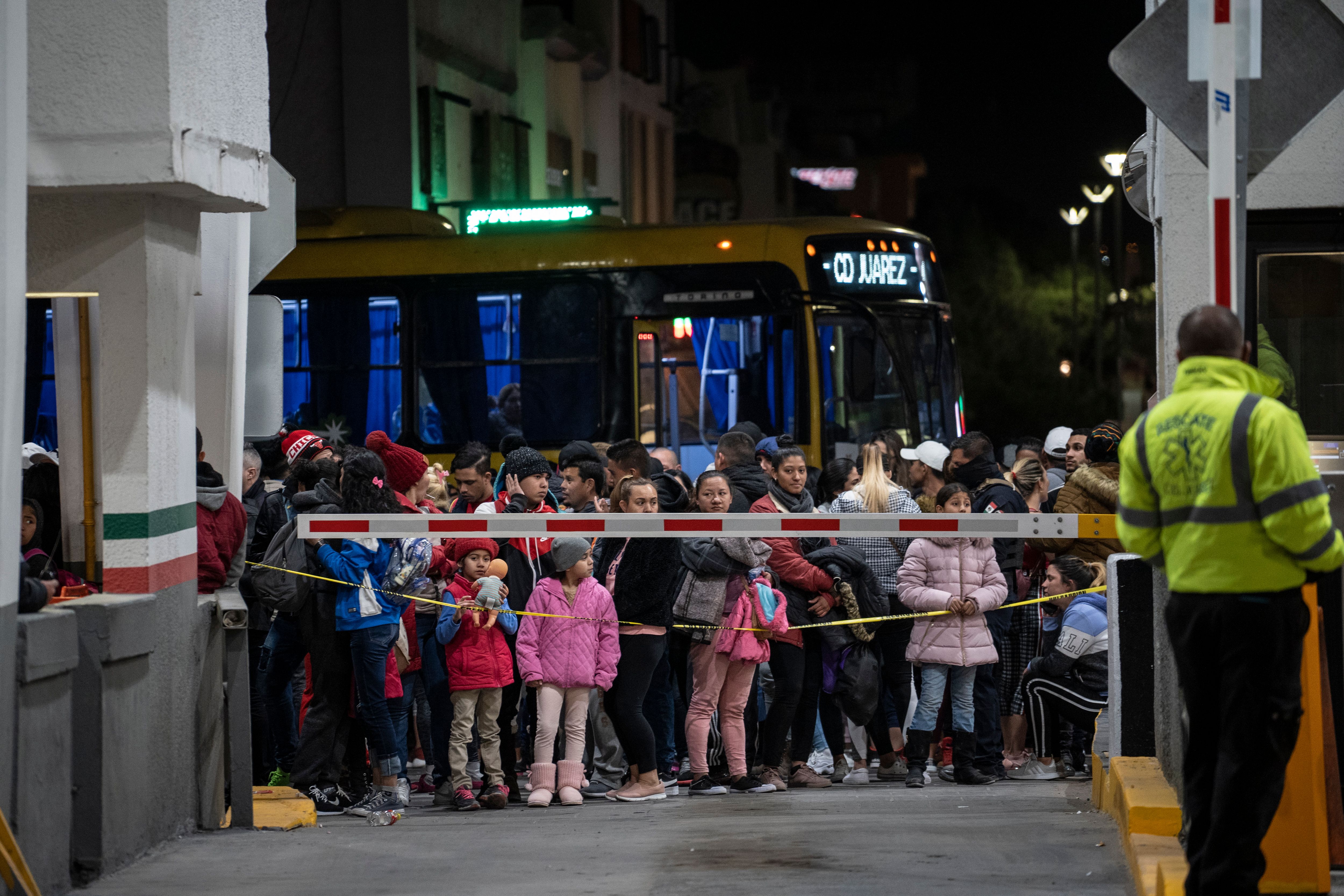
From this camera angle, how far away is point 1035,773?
9.60 metres

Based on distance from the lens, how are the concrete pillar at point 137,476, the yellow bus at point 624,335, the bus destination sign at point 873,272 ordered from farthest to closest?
the bus destination sign at point 873,272, the yellow bus at point 624,335, the concrete pillar at point 137,476

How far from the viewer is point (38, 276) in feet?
22.1

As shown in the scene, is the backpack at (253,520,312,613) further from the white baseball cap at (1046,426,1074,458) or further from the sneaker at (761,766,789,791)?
the white baseball cap at (1046,426,1074,458)

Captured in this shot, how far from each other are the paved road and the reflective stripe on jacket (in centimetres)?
157

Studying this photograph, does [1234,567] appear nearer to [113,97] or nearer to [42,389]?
[113,97]

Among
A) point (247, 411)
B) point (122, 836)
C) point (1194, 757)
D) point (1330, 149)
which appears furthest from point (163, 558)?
point (1330, 149)

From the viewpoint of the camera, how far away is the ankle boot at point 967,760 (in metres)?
9.36

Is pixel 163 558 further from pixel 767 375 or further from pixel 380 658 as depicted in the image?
pixel 767 375

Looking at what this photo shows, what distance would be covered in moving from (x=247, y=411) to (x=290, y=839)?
9.89 feet

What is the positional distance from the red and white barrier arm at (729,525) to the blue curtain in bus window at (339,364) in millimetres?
9996

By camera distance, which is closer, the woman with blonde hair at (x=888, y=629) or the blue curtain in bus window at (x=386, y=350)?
the woman with blonde hair at (x=888, y=629)

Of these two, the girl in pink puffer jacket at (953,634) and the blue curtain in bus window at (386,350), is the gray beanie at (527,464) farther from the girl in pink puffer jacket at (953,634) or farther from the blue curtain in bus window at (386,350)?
the blue curtain in bus window at (386,350)

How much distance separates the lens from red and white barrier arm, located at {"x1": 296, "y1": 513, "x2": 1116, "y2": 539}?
753cm

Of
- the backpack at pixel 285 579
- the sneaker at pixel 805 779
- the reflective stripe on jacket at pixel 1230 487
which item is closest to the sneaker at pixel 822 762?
the sneaker at pixel 805 779
